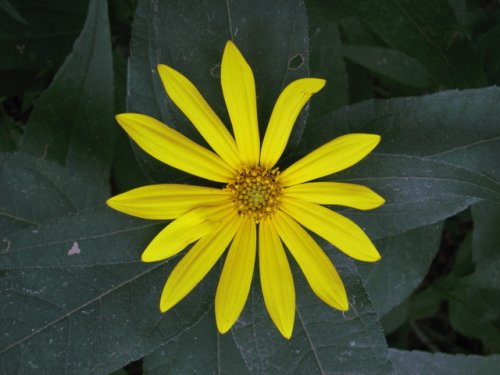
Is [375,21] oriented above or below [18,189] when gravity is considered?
above

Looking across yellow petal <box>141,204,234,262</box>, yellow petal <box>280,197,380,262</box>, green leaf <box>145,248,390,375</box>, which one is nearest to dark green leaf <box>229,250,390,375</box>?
green leaf <box>145,248,390,375</box>

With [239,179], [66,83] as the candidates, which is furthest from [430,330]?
[66,83]

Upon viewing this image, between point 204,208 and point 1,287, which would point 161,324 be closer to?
point 204,208

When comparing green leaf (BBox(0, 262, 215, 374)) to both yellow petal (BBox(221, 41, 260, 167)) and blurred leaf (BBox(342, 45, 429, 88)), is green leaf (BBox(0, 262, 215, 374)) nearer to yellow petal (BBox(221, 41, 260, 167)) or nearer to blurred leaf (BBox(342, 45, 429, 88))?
yellow petal (BBox(221, 41, 260, 167))

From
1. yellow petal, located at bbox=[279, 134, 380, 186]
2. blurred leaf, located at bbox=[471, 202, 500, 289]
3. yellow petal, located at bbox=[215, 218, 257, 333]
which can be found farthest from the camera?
blurred leaf, located at bbox=[471, 202, 500, 289]

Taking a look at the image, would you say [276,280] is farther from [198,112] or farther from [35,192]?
[35,192]

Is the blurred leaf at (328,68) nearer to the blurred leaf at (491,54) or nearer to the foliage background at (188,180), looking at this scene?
the foliage background at (188,180)

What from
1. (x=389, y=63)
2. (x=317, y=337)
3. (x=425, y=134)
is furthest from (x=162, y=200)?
(x=389, y=63)
